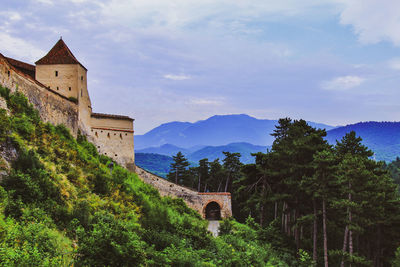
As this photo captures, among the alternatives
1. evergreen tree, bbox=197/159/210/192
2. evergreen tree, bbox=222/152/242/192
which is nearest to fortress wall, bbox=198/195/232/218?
evergreen tree, bbox=222/152/242/192

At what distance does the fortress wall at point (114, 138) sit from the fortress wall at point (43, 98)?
142 inches

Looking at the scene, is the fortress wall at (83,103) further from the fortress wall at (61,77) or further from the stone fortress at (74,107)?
the fortress wall at (61,77)

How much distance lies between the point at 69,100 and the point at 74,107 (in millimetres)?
718

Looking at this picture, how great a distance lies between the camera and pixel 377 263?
2970 cm

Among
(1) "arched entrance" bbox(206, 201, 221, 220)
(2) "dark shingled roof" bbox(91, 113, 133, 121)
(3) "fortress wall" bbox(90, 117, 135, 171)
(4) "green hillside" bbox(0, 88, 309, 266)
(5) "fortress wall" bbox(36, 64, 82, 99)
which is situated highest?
(5) "fortress wall" bbox(36, 64, 82, 99)

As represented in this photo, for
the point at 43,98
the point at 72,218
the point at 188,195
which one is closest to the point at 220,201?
the point at 188,195

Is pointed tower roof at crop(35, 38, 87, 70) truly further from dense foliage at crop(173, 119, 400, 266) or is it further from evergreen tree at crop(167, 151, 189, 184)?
evergreen tree at crop(167, 151, 189, 184)

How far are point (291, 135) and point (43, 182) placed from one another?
732 inches

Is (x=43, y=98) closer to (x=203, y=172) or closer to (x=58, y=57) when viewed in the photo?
(x=58, y=57)

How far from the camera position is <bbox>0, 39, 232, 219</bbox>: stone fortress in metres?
20.5

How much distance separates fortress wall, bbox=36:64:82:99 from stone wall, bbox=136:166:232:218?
1011 cm

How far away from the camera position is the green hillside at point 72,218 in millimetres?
9062

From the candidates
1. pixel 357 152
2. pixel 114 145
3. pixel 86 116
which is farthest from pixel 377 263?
pixel 86 116

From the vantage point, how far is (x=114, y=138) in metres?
31.1
